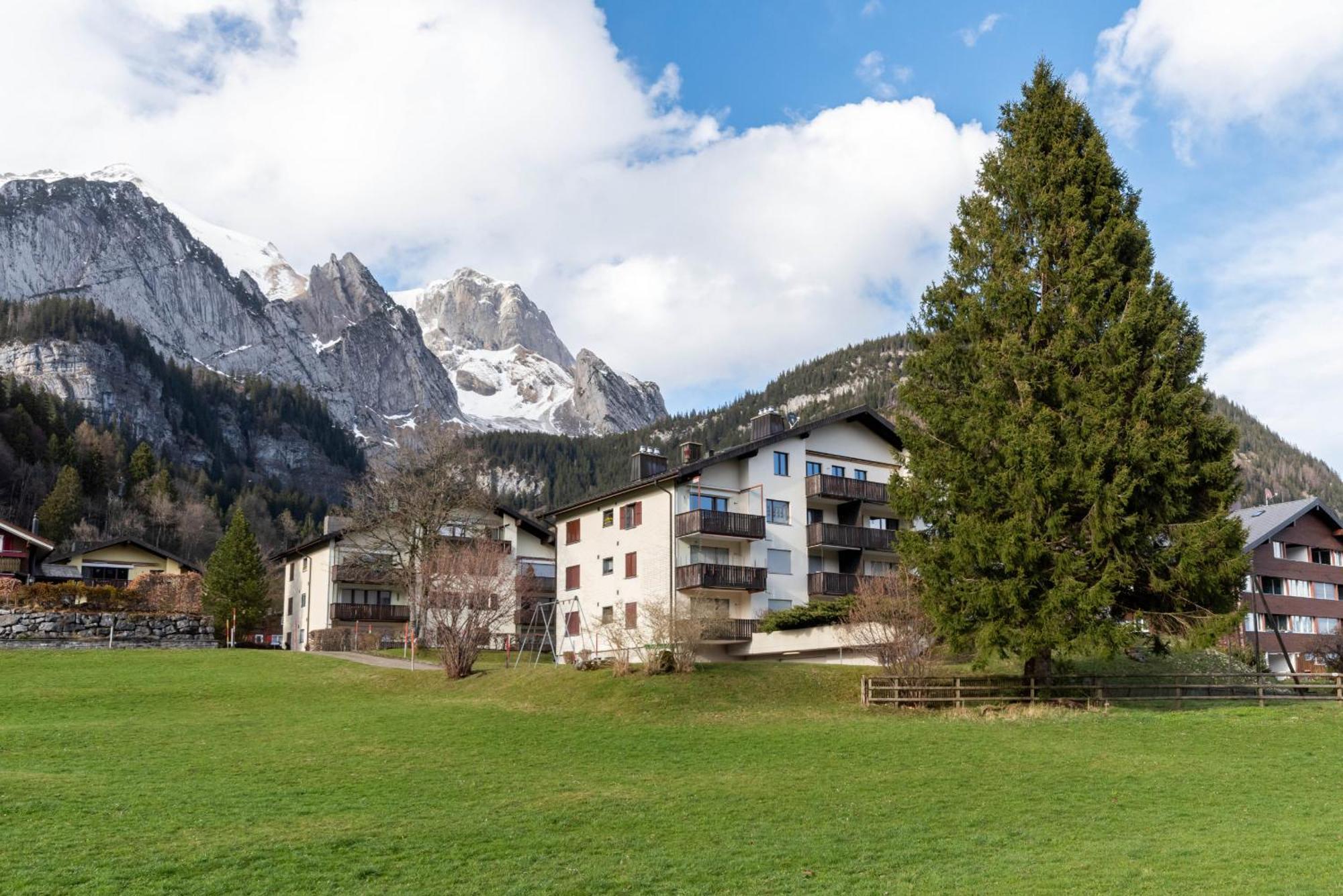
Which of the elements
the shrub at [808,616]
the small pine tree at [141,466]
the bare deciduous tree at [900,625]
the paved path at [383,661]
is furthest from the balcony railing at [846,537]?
the small pine tree at [141,466]

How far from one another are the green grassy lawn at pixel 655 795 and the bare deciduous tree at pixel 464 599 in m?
6.19

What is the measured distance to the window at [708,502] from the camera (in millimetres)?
49344

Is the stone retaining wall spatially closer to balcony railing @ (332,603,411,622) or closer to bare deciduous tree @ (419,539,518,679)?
balcony railing @ (332,603,411,622)

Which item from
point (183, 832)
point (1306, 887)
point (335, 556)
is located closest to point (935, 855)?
point (1306, 887)

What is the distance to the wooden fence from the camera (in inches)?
1214

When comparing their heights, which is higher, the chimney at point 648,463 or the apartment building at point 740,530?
the chimney at point 648,463

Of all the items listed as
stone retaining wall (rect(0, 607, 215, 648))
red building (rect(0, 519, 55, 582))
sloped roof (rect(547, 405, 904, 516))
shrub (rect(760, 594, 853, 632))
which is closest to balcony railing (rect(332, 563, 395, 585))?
stone retaining wall (rect(0, 607, 215, 648))

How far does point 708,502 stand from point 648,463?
5816mm

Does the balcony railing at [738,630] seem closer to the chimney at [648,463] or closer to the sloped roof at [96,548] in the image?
the chimney at [648,463]

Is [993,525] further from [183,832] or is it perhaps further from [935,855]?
[183,832]

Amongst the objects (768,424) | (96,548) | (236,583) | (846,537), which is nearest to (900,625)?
(846,537)

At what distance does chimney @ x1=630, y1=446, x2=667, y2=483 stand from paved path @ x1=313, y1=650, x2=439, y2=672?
43.7 feet

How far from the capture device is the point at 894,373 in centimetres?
3634

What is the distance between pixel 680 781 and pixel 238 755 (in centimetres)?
948
